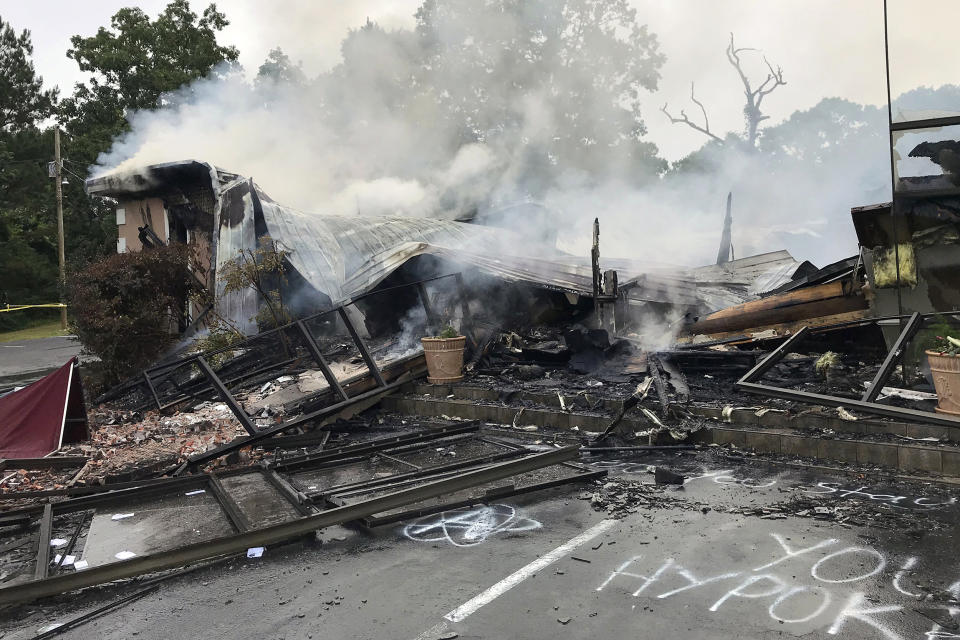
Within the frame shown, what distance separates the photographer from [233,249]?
12.0 metres

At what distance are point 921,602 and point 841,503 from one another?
1524 mm

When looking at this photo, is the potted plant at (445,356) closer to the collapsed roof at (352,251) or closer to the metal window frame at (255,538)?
the collapsed roof at (352,251)

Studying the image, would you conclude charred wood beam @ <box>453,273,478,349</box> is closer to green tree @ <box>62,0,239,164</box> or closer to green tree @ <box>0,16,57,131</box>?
green tree @ <box>62,0,239,164</box>

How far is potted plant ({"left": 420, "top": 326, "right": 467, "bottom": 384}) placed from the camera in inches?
364

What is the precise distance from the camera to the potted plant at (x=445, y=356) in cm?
924

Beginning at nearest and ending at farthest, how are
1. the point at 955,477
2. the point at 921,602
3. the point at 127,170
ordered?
the point at 921,602 → the point at 955,477 → the point at 127,170

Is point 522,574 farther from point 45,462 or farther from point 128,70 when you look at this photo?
point 128,70

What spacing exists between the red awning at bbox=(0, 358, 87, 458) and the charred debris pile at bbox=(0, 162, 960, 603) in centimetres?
29

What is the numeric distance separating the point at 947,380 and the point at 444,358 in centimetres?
586

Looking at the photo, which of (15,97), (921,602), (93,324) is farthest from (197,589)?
(15,97)

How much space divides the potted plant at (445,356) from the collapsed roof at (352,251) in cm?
161

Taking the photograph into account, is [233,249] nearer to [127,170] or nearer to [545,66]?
[127,170]

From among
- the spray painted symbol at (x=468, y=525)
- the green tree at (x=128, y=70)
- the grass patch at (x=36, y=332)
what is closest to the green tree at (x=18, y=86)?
the green tree at (x=128, y=70)

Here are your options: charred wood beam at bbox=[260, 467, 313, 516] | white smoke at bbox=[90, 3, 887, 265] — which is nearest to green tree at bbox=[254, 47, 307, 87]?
white smoke at bbox=[90, 3, 887, 265]
